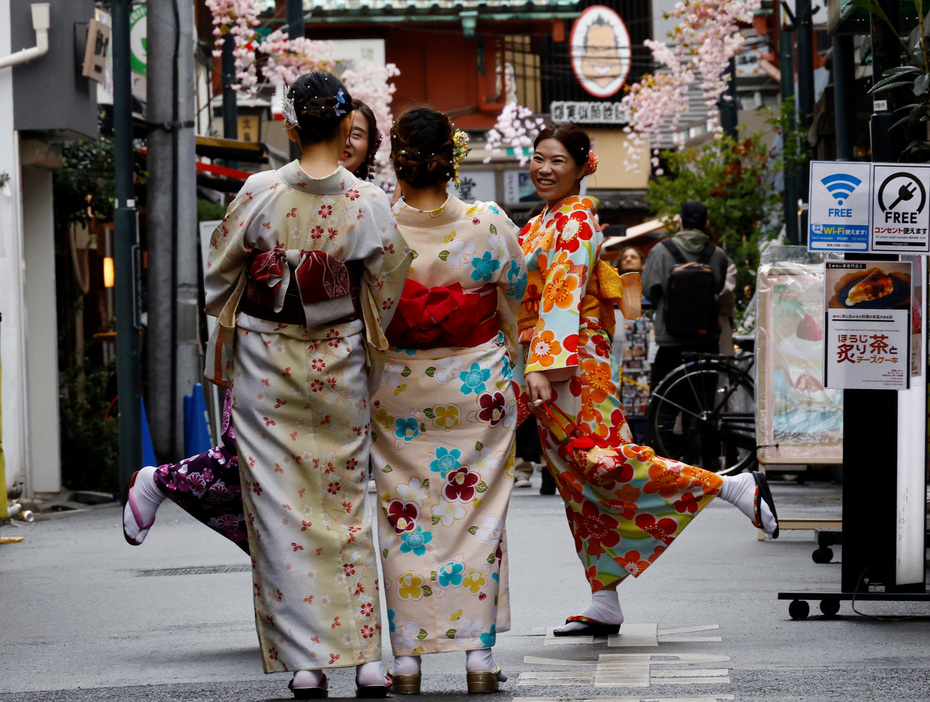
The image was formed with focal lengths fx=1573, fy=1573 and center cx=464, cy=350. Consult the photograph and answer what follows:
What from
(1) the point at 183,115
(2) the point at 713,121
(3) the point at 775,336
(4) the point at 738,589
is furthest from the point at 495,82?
(4) the point at 738,589

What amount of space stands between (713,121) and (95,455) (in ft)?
71.1

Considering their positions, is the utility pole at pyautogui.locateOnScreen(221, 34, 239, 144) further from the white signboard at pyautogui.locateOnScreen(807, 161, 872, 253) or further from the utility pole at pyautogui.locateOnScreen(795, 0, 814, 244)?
the white signboard at pyautogui.locateOnScreen(807, 161, 872, 253)

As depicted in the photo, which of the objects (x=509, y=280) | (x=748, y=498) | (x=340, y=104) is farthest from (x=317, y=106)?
(x=748, y=498)

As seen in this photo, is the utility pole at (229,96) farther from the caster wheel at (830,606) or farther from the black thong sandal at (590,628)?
the caster wheel at (830,606)

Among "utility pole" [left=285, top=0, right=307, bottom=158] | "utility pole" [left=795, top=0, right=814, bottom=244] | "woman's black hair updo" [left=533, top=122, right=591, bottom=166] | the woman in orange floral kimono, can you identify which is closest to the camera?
the woman in orange floral kimono

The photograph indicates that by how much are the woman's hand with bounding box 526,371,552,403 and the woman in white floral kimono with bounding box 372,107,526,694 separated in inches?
18.9

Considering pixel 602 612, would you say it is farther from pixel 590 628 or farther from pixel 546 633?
pixel 546 633

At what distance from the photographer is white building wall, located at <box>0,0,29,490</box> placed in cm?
Answer: 1234

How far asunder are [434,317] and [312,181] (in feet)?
1.91

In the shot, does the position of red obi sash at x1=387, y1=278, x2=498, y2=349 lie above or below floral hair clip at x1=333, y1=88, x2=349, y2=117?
below

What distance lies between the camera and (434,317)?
16.3ft

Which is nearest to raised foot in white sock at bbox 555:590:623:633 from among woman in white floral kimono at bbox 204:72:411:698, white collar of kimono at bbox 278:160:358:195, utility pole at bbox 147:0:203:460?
woman in white floral kimono at bbox 204:72:411:698

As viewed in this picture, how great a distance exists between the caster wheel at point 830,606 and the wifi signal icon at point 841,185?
4.86 ft

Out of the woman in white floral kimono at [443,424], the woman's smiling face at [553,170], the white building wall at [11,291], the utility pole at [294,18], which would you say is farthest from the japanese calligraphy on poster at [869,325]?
the utility pole at [294,18]
